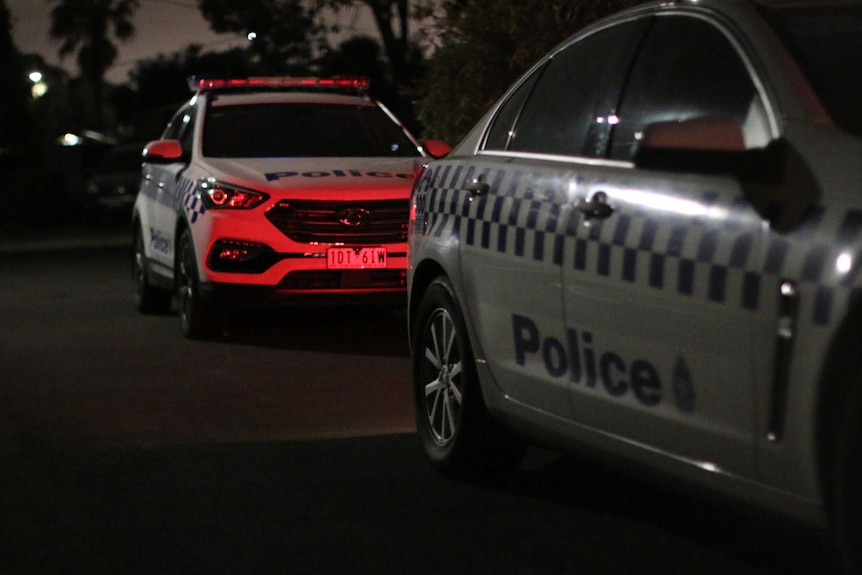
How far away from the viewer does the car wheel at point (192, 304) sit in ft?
37.0

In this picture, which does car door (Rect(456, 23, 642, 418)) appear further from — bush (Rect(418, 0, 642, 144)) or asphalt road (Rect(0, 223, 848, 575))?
bush (Rect(418, 0, 642, 144))

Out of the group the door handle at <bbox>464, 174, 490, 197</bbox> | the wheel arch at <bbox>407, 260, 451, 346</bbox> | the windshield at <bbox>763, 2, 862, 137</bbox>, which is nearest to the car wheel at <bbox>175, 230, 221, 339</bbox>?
the wheel arch at <bbox>407, 260, 451, 346</bbox>

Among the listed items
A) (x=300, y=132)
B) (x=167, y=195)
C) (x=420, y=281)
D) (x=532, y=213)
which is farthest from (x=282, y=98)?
(x=532, y=213)

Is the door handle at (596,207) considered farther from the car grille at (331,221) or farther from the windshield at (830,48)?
the car grille at (331,221)

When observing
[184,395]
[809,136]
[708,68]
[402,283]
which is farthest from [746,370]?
[402,283]

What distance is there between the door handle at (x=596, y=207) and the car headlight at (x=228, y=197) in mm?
5923

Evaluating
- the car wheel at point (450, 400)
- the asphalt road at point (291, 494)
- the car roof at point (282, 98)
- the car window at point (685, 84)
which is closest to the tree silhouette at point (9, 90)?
the car roof at point (282, 98)

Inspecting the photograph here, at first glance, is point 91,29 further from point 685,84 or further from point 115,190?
point 685,84

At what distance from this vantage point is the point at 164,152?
11828 millimetres

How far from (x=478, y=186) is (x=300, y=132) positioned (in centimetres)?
618

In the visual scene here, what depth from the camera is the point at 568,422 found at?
540 centimetres

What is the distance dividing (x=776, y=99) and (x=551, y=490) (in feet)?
7.10

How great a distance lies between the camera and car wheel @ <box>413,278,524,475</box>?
20.4ft

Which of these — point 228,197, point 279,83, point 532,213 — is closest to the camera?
point 532,213
